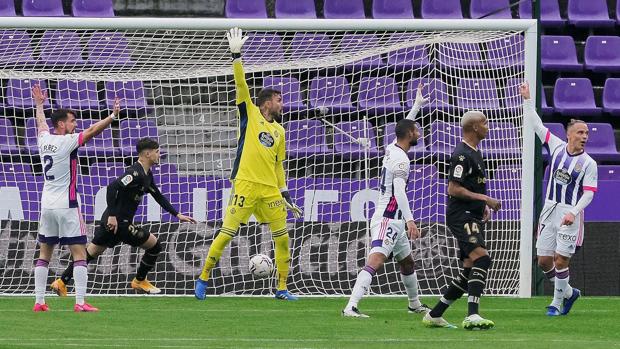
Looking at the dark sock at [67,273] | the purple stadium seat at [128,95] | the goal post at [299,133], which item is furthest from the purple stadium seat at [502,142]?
the dark sock at [67,273]

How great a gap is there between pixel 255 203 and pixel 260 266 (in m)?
0.81

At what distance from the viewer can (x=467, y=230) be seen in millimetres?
10070

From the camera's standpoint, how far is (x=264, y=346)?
28.6 feet

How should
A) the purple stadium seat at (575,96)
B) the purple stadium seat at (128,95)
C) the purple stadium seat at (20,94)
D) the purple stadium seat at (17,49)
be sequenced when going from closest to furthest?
the purple stadium seat at (17,49), the purple stadium seat at (128,95), the purple stadium seat at (20,94), the purple stadium seat at (575,96)

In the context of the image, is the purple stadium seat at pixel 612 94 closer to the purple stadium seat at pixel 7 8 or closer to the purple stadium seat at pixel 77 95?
the purple stadium seat at pixel 77 95

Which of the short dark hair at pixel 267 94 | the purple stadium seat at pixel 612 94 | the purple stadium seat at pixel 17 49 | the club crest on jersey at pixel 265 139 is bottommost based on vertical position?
the club crest on jersey at pixel 265 139

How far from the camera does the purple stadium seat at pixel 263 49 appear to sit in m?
15.7

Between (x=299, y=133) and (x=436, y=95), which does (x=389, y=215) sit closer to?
(x=436, y=95)

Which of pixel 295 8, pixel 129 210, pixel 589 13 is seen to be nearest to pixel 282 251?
pixel 129 210

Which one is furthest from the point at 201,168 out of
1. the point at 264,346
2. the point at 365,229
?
the point at 264,346

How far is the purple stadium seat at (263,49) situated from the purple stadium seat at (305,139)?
89cm

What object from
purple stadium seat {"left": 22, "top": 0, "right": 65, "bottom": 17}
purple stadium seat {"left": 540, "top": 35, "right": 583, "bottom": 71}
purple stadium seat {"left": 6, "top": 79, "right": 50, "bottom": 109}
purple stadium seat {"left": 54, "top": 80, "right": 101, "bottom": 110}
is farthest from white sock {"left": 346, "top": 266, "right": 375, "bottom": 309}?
purple stadium seat {"left": 22, "top": 0, "right": 65, "bottom": 17}

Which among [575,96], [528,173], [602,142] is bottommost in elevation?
[528,173]

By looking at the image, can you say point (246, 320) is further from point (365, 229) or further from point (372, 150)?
point (372, 150)
